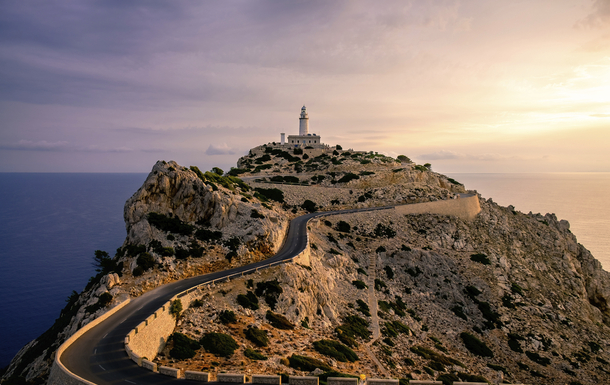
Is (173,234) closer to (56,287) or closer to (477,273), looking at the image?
(477,273)

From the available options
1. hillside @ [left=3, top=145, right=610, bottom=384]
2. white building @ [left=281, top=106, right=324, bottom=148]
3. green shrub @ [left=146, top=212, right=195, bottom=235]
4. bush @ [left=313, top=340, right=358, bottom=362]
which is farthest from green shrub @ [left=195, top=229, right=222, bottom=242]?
white building @ [left=281, top=106, right=324, bottom=148]

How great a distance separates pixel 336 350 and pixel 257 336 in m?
6.51

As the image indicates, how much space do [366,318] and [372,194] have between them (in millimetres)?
36353

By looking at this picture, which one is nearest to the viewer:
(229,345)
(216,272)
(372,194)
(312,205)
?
(229,345)

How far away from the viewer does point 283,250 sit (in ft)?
125

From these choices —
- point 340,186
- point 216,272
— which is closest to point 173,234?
point 216,272

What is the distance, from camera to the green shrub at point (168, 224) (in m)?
33.3

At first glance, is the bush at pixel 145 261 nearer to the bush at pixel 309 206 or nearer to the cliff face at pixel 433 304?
the cliff face at pixel 433 304

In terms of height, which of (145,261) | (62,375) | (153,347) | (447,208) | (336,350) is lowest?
(336,350)

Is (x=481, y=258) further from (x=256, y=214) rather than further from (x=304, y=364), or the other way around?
(x=304, y=364)

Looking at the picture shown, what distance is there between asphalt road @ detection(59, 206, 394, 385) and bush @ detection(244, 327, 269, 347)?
262 inches

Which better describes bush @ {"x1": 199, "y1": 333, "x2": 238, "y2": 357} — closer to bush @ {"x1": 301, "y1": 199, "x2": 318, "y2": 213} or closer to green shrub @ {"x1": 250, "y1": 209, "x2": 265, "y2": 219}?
green shrub @ {"x1": 250, "y1": 209, "x2": 265, "y2": 219}

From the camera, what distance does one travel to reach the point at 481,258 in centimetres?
5134

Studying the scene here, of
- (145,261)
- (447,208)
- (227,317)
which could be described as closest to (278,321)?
(227,317)
